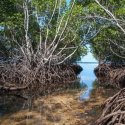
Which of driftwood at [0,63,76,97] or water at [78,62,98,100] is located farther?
driftwood at [0,63,76,97]

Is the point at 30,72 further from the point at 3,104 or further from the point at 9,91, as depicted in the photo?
the point at 3,104

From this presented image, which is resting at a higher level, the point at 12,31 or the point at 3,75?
the point at 12,31

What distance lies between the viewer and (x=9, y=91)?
11750mm

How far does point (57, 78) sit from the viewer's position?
53.8 feet

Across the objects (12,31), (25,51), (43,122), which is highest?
(12,31)

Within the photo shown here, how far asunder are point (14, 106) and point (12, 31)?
7920 millimetres

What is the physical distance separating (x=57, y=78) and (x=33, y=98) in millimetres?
5404

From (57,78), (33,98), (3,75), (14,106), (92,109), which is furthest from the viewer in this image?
(57,78)

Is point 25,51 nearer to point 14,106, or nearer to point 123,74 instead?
point 123,74

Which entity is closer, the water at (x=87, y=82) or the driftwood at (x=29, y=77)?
the water at (x=87, y=82)

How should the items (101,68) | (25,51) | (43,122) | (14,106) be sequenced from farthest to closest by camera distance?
(101,68)
(25,51)
(14,106)
(43,122)

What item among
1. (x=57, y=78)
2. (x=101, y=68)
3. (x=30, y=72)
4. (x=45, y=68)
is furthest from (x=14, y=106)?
(x=101, y=68)

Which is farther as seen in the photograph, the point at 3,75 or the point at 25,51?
the point at 25,51

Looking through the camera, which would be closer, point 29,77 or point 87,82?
point 29,77
